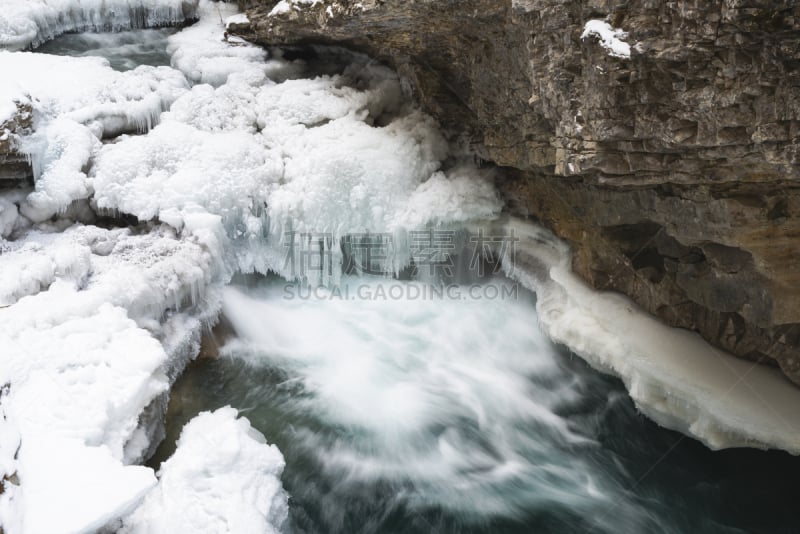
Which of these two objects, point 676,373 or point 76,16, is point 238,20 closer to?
point 76,16

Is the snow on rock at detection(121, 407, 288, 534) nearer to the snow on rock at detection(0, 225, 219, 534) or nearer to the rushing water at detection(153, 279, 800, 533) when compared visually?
the snow on rock at detection(0, 225, 219, 534)

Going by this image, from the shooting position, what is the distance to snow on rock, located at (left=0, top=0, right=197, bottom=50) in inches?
311

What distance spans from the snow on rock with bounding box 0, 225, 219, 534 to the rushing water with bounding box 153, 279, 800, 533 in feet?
2.03

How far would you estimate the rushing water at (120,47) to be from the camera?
320 inches

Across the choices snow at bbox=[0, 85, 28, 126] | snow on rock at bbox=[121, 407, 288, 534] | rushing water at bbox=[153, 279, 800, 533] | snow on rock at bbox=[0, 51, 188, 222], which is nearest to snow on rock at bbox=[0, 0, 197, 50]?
snow on rock at bbox=[0, 51, 188, 222]

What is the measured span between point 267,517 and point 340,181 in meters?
3.57

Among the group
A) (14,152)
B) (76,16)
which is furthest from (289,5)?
(76,16)

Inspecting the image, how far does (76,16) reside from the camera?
8.70 meters

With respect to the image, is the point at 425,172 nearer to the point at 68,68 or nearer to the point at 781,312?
the point at 781,312

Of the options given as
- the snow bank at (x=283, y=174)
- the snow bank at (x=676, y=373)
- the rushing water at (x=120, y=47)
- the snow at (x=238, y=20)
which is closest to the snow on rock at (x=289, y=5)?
the snow bank at (x=283, y=174)

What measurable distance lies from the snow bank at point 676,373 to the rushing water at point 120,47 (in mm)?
6775

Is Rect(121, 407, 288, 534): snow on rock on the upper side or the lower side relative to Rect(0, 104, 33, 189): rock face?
lower

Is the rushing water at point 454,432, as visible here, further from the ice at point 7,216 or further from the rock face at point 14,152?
the rock face at point 14,152

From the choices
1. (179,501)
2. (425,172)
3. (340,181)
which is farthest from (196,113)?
(179,501)
